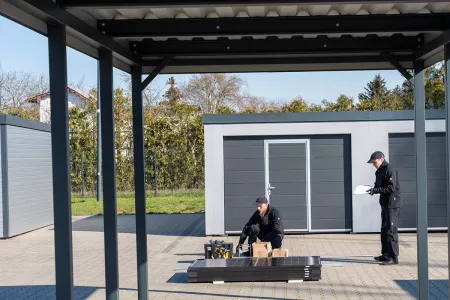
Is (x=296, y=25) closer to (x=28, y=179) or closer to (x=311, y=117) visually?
(x=311, y=117)

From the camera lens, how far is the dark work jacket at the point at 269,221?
11344 mm

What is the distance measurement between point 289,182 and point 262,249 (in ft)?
20.4

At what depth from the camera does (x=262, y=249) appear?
1120 centimetres

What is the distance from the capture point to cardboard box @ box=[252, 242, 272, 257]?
11.2 meters

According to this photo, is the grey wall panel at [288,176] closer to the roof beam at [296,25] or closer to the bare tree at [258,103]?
the roof beam at [296,25]

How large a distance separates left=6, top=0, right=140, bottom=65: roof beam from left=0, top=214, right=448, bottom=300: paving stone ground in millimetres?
4607

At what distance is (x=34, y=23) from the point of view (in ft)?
16.2

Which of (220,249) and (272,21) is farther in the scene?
(220,249)

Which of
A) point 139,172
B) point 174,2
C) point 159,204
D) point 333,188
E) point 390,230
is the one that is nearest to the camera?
point 174,2

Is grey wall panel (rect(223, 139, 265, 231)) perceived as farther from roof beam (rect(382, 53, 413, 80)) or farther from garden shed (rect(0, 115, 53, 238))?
roof beam (rect(382, 53, 413, 80))

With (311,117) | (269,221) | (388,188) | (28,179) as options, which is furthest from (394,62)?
(28,179)

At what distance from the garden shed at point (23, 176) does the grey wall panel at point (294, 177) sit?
573cm

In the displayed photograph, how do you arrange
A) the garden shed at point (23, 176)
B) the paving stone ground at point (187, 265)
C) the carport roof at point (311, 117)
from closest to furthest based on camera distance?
the paving stone ground at point (187, 265), the carport roof at point (311, 117), the garden shed at point (23, 176)

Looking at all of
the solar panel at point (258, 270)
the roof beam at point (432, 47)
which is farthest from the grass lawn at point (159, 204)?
the roof beam at point (432, 47)
